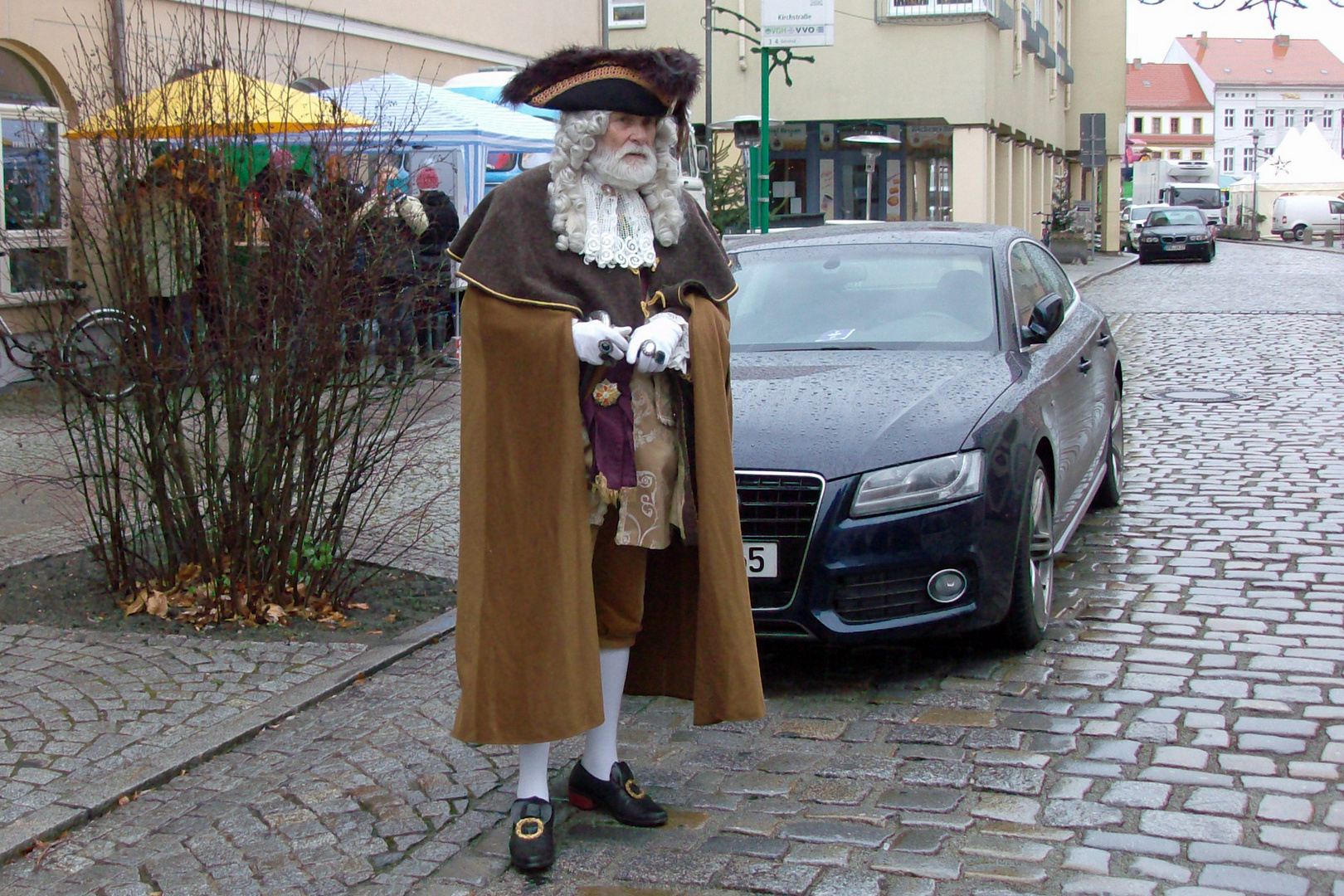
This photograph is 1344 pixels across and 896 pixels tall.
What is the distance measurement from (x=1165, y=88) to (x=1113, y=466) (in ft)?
430

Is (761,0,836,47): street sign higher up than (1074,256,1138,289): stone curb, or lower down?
higher up

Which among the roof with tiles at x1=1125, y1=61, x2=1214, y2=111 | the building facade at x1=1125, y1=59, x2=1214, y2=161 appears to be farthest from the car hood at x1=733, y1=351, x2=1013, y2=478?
the roof with tiles at x1=1125, y1=61, x2=1214, y2=111

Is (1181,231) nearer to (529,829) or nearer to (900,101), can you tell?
(900,101)

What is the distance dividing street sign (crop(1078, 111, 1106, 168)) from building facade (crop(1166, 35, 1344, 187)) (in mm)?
84460

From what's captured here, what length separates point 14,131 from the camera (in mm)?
6250

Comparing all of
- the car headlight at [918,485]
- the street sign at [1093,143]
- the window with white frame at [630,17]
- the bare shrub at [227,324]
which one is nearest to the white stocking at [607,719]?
the car headlight at [918,485]

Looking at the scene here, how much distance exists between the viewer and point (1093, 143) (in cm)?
3531

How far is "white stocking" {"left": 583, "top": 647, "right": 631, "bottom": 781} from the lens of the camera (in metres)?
3.67

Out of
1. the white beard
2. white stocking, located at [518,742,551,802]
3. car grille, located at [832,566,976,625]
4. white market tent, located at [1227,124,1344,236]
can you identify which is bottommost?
white stocking, located at [518,742,551,802]

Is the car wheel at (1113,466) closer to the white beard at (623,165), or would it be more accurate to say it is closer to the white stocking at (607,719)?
the white stocking at (607,719)

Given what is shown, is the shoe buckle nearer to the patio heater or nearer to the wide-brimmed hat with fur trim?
the wide-brimmed hat with fur trim

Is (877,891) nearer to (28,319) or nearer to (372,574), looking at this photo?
(372,574)

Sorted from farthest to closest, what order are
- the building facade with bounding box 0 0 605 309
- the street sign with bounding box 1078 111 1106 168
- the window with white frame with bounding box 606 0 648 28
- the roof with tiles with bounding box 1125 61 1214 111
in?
the roof with tiles with bounding box 1125 61 1214 111 < the street sign with bounding box 1078 111 1106 168 < the window with white frame with bounding box 606 0 648 28 < the building facade with bounding box 0 0 605 309

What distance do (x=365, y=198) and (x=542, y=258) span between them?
2.22 meters
